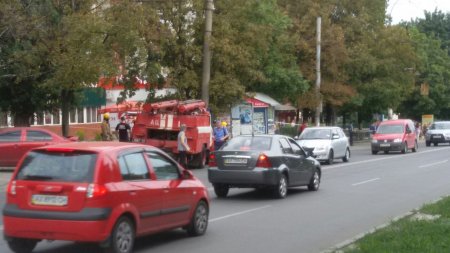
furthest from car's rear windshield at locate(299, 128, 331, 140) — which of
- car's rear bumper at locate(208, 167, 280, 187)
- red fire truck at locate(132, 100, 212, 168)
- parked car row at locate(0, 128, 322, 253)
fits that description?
parked car row at locate(0, 128, 322, 253)

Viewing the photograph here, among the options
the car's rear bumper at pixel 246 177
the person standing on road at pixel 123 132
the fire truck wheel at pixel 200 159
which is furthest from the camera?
the person standing on road at pixel 123 132

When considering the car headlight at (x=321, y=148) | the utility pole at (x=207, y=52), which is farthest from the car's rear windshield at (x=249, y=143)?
the car headlight at (x=321, y=148)

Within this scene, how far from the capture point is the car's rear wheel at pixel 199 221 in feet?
38.7

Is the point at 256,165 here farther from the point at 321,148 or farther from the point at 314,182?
the point at 321,148

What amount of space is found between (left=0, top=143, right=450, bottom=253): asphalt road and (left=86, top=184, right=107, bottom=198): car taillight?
1376 mm

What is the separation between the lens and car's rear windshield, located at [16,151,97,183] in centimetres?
945

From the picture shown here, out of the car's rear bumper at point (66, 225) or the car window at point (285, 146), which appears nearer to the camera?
the car's rear bumper at point (66, 225)

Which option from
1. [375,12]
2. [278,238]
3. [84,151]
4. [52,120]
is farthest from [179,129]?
[375,12]

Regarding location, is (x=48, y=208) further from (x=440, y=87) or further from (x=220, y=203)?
(x=440, y=87)

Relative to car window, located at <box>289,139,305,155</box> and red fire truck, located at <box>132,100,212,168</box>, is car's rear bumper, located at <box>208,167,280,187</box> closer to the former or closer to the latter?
car window, located at <box>289,139,305,155</box>

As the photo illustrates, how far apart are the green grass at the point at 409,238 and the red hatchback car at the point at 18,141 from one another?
1541 cm

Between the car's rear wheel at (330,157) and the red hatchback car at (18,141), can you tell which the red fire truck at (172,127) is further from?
the car's rear wheel at (330,157)

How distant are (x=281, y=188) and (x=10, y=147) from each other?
11032 millimetres

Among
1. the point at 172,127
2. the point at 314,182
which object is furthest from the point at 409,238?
the point at 172,127
